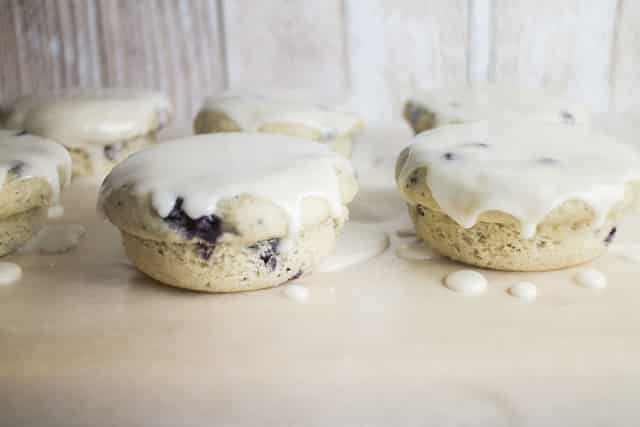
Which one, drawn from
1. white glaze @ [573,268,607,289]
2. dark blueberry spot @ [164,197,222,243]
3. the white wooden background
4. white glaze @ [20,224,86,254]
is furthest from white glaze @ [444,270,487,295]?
the white wooden background

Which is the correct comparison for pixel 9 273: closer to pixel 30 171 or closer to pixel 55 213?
pixel 30 171

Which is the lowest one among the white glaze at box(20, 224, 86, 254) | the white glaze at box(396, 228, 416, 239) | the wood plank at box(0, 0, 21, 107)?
the white glaze at box(396, 228, 416, 239)

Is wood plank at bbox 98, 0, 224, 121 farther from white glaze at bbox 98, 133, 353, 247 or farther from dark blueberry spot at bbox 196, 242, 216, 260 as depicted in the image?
dark blueberry spot at bbox 196, 242, 216, 260

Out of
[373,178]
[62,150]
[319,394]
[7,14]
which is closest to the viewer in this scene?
[319,394]

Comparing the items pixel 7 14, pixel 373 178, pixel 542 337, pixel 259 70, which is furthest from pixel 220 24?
pixel 542 337

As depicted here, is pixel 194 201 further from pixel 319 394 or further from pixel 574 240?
pixel 574 240

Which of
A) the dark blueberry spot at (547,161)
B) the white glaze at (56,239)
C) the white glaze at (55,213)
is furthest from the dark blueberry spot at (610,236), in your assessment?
the white glaze at (55,213)

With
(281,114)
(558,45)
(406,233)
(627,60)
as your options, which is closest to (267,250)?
(406,233)
